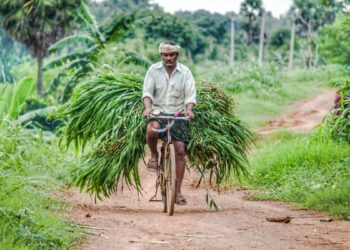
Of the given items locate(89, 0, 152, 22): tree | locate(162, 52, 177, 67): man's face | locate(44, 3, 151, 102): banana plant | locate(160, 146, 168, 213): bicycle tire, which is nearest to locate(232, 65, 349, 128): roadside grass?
locate(162, 52, 177, 67): man's face

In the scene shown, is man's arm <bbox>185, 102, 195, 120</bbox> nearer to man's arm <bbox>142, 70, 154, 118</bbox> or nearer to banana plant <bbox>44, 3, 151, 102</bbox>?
man's arm <bbox>142, 70, 154, 118</bbox>

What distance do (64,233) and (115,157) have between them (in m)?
2.14

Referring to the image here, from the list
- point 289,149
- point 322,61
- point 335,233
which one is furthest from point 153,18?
point 322,61

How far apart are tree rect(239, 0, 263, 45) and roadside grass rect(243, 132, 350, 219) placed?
45805 mm

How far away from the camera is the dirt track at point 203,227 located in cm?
596

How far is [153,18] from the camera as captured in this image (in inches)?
769

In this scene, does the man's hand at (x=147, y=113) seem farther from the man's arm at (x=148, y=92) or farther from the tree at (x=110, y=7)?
the tree at (x=110, y=7)

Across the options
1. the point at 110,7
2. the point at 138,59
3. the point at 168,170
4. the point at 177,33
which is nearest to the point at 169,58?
the point at 168,170

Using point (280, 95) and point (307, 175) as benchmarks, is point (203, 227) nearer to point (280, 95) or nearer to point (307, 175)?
point (307, 175)

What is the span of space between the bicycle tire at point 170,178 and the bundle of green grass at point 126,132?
424 millimetres

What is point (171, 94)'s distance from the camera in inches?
308

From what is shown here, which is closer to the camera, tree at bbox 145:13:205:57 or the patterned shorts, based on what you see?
the patterned shorts

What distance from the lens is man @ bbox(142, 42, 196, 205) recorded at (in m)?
7.77

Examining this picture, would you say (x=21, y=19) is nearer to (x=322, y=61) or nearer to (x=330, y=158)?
(x=330, y=158)
